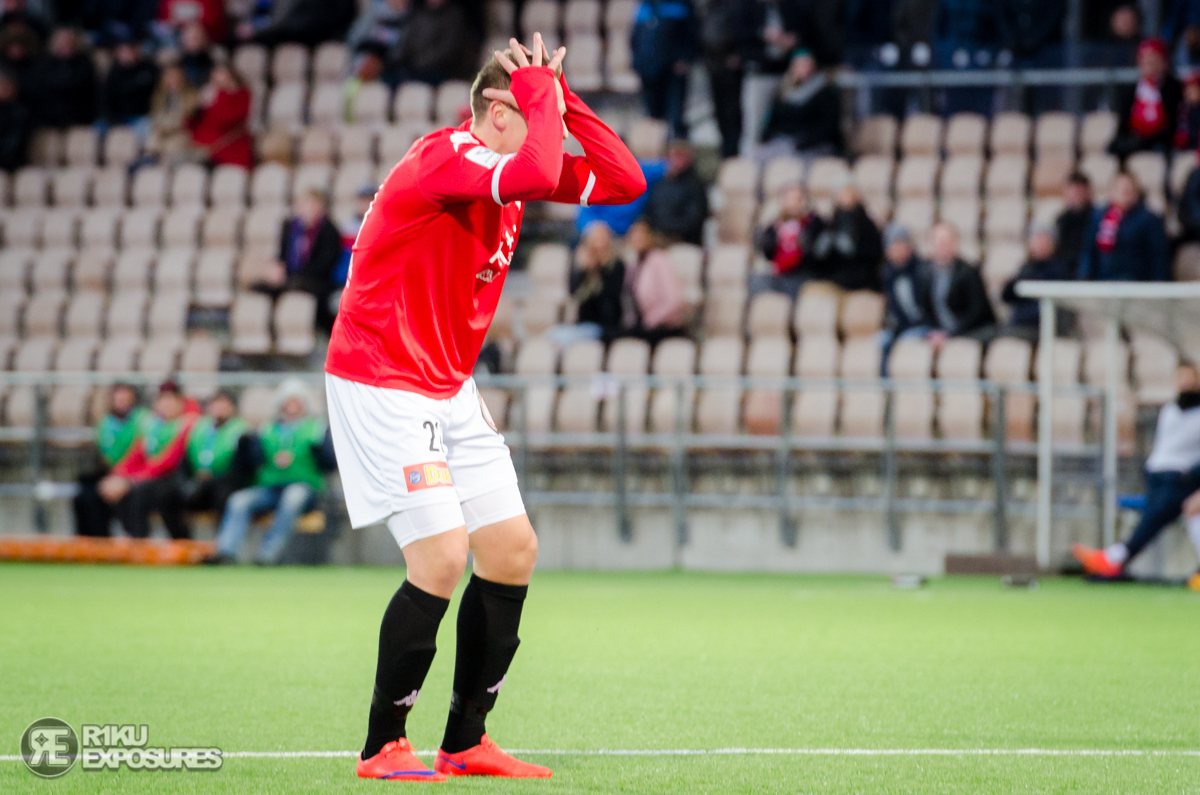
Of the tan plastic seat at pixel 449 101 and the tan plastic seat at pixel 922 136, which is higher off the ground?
the tan plastic seat at pixel 449 101

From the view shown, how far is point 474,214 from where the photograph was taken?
16.4ft

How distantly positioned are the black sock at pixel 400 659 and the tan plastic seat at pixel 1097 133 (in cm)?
1353

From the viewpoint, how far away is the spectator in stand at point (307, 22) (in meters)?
21.0

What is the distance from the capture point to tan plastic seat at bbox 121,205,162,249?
18.9 meters

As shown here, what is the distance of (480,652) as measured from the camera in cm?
502

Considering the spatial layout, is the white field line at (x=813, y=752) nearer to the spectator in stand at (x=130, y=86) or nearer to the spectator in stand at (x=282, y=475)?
the spectator in stand at (x=282, y=475)

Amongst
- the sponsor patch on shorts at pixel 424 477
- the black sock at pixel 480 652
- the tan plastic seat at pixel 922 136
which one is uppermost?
the tan plastic seat at pixel 922 136

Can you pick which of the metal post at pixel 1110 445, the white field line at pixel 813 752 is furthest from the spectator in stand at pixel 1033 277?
the white field line at pixel 813 752

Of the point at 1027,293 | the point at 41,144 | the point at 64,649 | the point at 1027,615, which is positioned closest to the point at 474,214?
the point at 64,649

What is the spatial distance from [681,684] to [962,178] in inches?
430

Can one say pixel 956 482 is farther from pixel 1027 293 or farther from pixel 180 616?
pixel 180 616

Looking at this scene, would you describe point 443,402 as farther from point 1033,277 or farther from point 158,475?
point 158,475

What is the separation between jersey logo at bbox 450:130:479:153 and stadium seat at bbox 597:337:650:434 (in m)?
10.0

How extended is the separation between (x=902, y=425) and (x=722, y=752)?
9.40 m
